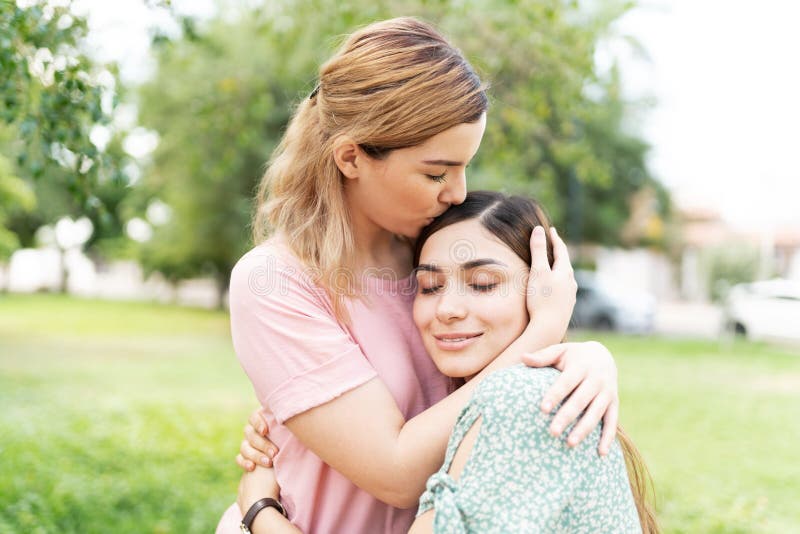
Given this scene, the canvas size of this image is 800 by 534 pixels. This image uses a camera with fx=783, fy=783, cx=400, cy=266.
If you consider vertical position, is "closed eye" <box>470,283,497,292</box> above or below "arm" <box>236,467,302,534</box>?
above

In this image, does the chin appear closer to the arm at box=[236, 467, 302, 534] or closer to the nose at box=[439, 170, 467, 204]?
the nose at box=[439, 170, 467, 204]

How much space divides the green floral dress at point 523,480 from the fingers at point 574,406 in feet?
0.07

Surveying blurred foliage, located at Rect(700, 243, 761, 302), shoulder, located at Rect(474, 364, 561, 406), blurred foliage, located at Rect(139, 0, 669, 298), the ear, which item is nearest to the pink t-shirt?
the ear

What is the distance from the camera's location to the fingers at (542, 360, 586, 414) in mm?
1508

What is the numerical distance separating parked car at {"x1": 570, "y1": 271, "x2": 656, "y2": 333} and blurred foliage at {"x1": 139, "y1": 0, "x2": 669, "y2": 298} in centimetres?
243

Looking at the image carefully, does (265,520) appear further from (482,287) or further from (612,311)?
(612,311)

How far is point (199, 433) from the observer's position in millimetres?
7957

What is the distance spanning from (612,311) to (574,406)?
19160 millimetres

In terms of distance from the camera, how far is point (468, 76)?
6.57ft

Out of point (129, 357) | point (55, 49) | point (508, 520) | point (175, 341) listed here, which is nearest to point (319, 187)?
point (508, 520)

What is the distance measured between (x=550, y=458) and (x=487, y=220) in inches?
29.2

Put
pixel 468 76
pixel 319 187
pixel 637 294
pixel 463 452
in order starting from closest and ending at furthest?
pixel 463 452 → pixel 468 76 → pixel 319 187 → pixel 637 294

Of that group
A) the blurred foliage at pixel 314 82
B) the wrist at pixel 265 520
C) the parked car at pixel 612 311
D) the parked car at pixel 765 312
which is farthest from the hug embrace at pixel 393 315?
the parked car at pixel 612 311

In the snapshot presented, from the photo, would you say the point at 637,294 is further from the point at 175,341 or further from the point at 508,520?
the point at 508,520
